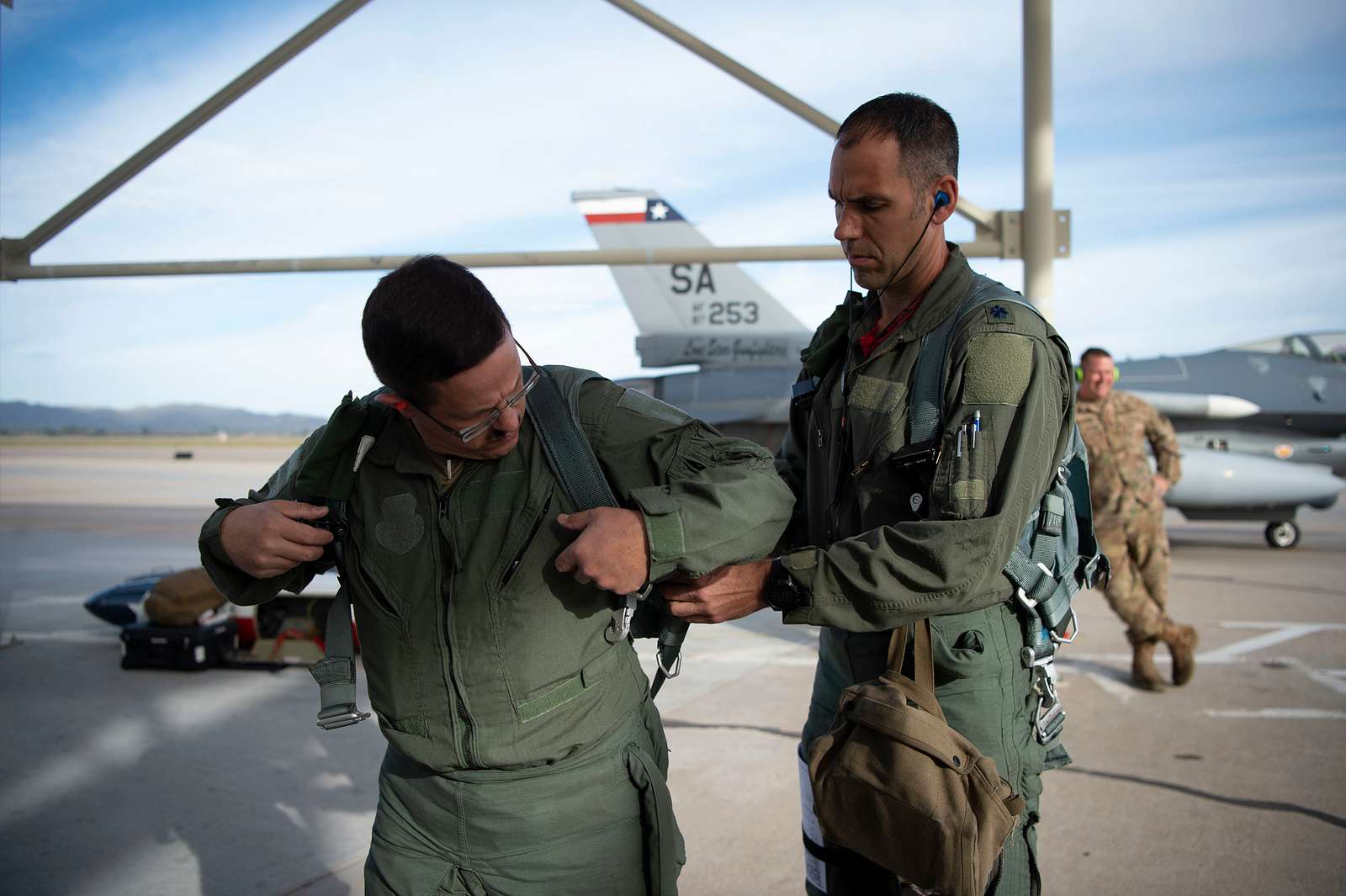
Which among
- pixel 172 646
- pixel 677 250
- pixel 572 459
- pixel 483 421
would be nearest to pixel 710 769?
pixel 677 250

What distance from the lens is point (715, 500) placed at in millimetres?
1390

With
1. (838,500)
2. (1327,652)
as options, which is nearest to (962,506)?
(838,500)

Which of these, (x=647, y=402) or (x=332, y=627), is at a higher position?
(x=647, y=402)

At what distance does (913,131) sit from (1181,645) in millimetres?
4572

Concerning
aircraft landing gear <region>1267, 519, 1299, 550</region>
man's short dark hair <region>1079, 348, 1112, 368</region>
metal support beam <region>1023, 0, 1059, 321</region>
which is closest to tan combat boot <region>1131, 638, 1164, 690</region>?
man's short dark hair <region>1079, 348, 1112, 368</region>

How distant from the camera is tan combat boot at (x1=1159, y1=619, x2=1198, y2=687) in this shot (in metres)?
5.20

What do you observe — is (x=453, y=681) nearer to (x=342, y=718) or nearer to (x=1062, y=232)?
(x=342, y=718)

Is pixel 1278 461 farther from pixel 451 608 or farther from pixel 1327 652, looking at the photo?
pixel 451 608

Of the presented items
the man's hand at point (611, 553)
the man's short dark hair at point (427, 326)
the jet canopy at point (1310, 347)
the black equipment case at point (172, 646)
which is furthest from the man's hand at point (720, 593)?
the jet canopy at point (1310, 347)

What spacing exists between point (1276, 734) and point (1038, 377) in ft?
13.2

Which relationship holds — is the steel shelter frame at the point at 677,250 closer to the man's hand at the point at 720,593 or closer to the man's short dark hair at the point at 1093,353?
the man's short dark hair at the point at 1093,353

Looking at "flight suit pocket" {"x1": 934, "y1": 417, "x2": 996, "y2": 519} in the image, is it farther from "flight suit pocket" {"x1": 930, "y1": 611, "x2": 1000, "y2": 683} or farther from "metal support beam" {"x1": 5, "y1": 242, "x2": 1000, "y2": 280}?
"metal support beam" {"x1": 5, "y1": 242, "x2": 1000, "y2": 280}

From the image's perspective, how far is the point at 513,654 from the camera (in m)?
1.46

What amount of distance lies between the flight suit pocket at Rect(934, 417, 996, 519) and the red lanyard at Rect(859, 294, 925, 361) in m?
0.35
